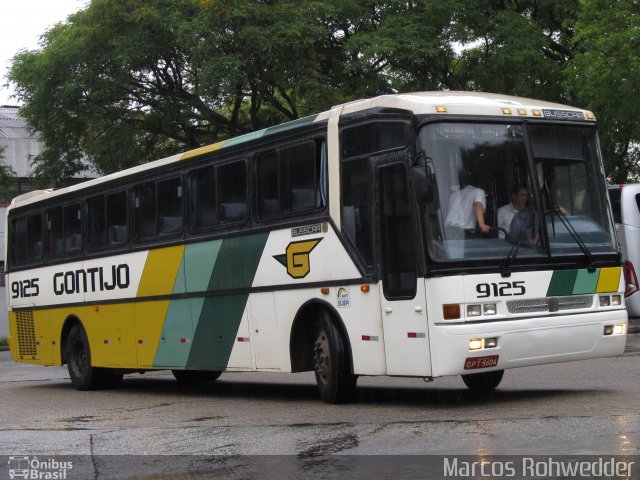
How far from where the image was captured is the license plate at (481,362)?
10875 millimetres

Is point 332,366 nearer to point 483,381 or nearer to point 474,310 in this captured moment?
point 483,381

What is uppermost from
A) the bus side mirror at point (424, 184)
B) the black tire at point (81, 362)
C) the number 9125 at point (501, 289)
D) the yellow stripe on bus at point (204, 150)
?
the yellow stripe on bus at point (204, 150)

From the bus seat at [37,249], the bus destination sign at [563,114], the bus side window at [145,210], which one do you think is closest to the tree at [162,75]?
the bus seat at [37,249]

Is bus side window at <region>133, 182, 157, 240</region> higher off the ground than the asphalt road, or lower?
higher

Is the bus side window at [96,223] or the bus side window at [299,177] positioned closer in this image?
the bus side window at [299,177]

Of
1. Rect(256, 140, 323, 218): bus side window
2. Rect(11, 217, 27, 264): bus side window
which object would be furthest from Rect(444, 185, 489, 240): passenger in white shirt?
Rect(11, 217, 27, 264): bus side window

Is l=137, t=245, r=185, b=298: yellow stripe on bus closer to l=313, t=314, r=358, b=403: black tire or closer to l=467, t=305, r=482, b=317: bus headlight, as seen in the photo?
l=313, t=314, r=358, b=403: black tire

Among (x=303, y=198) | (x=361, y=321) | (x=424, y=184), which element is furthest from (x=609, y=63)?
(x=424, y=184)

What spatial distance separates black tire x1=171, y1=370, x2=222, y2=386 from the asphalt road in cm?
137

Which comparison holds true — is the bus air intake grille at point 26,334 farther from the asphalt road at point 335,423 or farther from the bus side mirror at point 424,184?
the bus side mirror at point 424,184

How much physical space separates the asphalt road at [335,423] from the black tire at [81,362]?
59.9 inches

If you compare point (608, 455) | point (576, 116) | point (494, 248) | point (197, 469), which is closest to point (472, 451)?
point (608, 455)

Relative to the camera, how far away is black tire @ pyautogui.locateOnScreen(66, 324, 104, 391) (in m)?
18.8

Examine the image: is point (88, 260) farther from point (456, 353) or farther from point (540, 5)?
point (540, 5)
